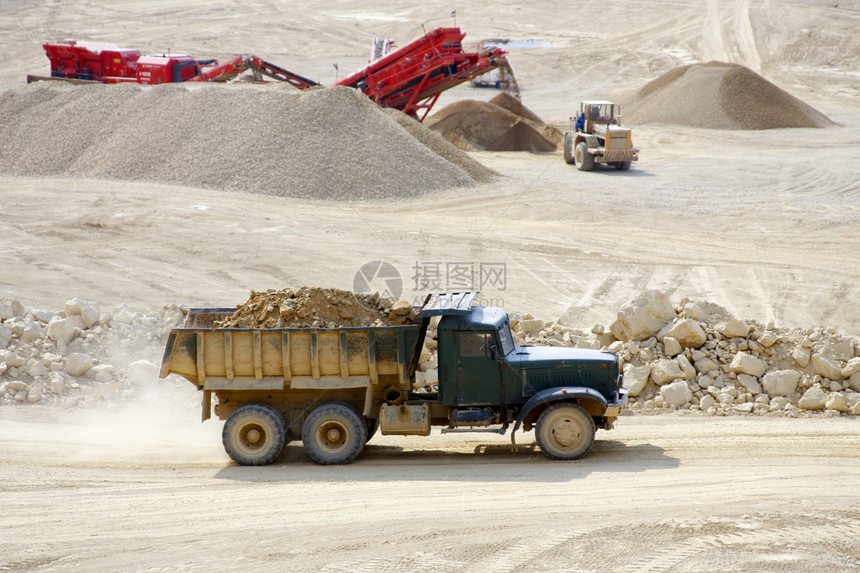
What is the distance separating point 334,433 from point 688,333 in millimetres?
5338

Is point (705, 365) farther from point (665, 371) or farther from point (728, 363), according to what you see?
point (665, 371)

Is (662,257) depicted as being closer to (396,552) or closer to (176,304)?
(176,304)

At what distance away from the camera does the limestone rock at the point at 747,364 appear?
1182 cm

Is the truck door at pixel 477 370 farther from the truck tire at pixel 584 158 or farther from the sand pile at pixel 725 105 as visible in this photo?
the sand pile at pixel 725 105

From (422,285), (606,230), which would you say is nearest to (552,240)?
(606,230)

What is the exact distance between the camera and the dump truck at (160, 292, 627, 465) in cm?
948

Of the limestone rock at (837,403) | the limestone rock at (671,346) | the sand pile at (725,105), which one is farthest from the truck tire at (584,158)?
the limestone rock at (837,403)

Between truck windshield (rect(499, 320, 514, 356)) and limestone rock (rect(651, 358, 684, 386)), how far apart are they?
3002 mm

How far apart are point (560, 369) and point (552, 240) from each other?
10.9m

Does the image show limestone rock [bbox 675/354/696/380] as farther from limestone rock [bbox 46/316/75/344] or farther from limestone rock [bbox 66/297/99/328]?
limestone rock [bbox 46/316/75/344]

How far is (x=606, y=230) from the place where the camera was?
21.4 m

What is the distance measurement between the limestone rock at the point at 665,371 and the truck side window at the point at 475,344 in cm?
350

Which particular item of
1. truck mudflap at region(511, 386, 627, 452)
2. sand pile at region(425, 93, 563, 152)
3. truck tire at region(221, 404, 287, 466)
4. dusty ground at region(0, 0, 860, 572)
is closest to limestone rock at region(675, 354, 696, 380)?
dusty ground at region(0, 0, 860, 572)

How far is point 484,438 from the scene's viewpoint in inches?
424
